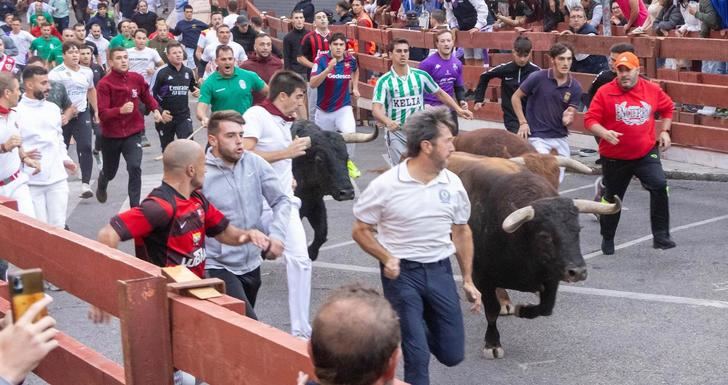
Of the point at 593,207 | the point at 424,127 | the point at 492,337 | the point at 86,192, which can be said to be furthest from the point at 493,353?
the point at 86,192

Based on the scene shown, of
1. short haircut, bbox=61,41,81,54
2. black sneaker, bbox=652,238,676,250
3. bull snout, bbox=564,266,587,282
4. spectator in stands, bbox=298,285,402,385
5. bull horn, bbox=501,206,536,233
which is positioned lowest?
black sneaker, bbox=652,238,676,250

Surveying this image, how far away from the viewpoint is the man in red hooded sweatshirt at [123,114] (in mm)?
13539

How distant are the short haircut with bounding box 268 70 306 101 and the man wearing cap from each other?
323 cm

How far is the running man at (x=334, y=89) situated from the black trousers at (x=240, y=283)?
786 cm

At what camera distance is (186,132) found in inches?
613

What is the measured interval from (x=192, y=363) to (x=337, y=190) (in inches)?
253

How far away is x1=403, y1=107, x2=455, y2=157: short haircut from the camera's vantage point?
6918 millimetres

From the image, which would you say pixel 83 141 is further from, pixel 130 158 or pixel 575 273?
pixel 575 273

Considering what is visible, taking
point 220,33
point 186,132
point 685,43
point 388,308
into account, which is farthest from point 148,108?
point 388,308

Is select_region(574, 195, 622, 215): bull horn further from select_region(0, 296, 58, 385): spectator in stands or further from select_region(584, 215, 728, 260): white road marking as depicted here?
select_region(0, 296, 58, 385): spectator in stands

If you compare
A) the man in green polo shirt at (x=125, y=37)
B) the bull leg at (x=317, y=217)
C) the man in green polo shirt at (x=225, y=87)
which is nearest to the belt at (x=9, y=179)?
the bull leg at (x=317, y=217)

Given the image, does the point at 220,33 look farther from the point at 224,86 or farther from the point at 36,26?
the point at 36,26

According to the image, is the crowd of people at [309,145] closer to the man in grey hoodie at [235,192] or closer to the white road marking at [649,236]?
the man in grey hoodie at [235,192]

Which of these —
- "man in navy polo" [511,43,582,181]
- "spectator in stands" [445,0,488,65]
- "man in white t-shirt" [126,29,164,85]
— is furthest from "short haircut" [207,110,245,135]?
"spectator in stands" [445,0,488,65]
